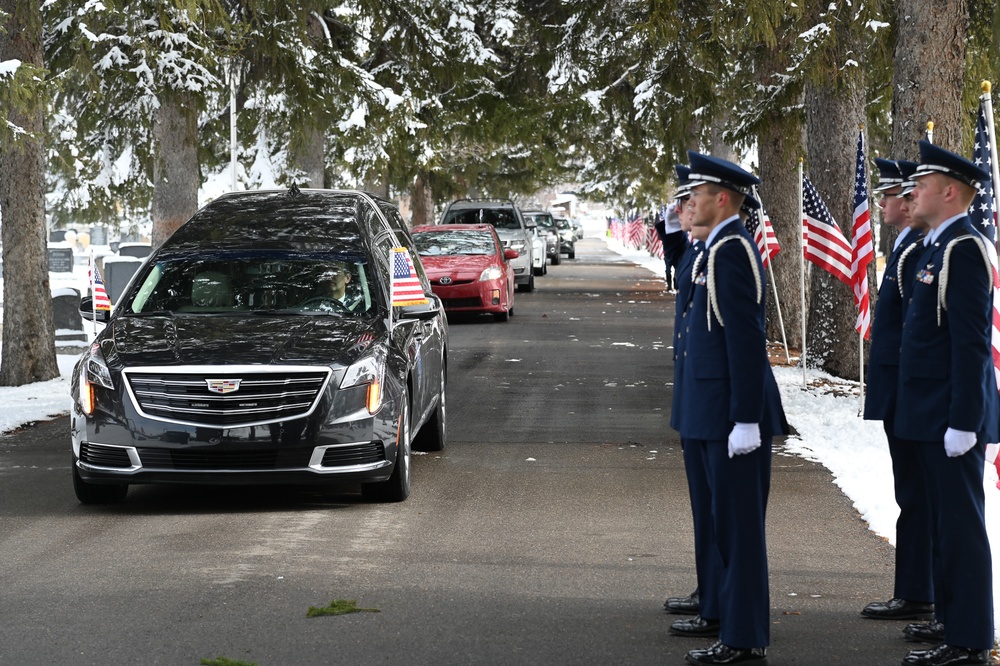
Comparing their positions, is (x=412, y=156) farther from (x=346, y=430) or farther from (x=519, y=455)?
(x=346, y=430)

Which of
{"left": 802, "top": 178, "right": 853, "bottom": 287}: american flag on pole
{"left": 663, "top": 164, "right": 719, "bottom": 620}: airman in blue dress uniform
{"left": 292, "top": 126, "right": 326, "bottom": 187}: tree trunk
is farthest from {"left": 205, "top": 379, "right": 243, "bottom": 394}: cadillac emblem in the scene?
{"left": 292, "top": 126, "right": 326, "bottom": 187}: tree trunk

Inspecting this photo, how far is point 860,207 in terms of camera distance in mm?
12883

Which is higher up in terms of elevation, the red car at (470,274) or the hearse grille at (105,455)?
Result: the red car at (470,274)

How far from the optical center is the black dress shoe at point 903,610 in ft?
21.1

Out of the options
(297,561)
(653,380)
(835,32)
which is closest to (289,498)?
(297,561)

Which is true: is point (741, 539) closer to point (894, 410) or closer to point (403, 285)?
point (894, 410)

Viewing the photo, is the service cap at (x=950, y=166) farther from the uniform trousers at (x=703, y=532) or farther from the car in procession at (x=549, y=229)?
the car in procession at (x=549, y=229)

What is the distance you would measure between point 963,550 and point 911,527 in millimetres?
595

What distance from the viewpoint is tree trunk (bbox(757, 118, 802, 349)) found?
21172mm

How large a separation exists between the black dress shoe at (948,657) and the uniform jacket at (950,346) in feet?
2.60

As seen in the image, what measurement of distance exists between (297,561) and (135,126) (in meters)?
16.7

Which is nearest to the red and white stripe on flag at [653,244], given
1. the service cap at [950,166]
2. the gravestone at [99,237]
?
the gravestone at [99,237]

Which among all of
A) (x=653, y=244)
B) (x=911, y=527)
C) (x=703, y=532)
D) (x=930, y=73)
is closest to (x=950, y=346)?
(x=911, y=527)

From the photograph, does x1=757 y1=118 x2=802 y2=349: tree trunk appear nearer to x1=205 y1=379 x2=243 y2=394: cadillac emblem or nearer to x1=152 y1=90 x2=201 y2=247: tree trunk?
x1=152 y1=90 x2=201 y2=247: tree trunk
